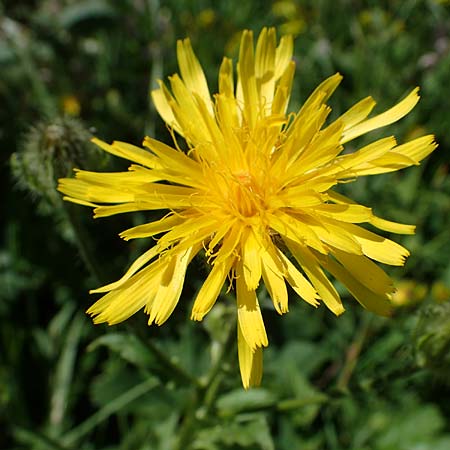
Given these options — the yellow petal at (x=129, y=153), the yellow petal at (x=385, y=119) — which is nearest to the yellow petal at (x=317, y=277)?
the yellow petal at (x=385, y=119)

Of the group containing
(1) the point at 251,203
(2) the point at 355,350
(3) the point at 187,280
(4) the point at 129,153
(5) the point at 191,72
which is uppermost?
(5) the point at 191,72

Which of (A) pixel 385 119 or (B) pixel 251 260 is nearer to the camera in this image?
(B) pixel 251 260

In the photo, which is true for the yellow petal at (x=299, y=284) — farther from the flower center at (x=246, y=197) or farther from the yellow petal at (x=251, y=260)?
the flower center at (x=246, y=197)

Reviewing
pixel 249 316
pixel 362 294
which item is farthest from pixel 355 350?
pixel 249 316

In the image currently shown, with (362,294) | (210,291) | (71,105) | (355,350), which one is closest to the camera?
(210,291)

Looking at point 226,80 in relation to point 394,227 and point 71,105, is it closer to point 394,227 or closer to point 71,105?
point 394,227

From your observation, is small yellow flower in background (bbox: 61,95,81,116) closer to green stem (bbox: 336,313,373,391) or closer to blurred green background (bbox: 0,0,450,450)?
blurred green background (bbox: 0,0,450,450)
